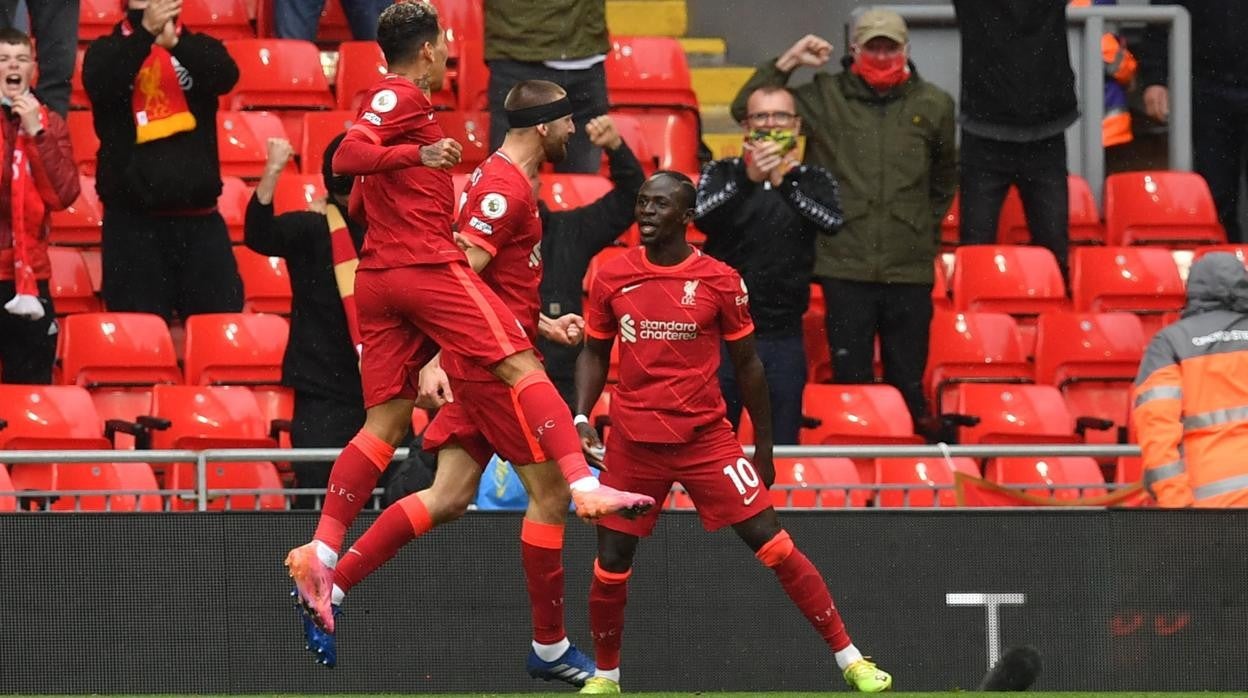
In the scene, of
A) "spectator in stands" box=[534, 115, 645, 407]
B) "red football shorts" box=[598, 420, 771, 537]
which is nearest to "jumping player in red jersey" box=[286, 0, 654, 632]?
"red football shorts" box=[598, 420, 771, 537]

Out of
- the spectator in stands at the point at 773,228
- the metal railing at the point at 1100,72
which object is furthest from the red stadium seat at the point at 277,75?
the metal railing at the point at 1100,72

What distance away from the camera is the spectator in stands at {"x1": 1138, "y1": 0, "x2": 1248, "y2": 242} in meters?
14.3

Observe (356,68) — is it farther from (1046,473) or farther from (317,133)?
(1046,473)

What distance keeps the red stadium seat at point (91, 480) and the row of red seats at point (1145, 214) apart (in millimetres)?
5593

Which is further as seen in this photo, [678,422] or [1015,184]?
[1015,184]

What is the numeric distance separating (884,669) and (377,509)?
202 centimetres

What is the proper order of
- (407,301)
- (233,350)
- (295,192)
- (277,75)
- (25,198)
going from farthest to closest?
(277,75) < (295,192) < (233,350) < (25,198) < (407,301)

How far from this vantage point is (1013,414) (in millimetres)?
11773

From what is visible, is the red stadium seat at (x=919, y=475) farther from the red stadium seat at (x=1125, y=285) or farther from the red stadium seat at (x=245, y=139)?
the red stadium seat at (x=245, y=139)

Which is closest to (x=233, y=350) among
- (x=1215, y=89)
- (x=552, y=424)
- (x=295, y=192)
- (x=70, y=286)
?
(x=70, y=286)

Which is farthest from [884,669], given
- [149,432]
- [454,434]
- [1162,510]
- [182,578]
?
[149,432]

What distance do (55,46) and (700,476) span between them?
5342 millimetres

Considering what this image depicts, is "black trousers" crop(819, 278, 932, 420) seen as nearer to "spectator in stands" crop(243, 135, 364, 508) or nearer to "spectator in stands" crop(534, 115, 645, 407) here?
"spectator in stands" crop(534, 115, 645, 407)

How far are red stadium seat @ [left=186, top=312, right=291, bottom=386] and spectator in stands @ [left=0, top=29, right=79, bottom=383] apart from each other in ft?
2.16
